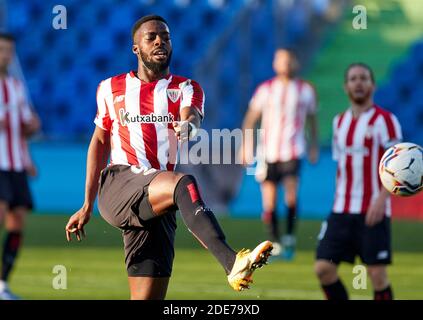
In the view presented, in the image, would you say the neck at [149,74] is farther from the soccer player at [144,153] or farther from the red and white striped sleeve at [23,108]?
the red and white striped sleeve at [23,108]

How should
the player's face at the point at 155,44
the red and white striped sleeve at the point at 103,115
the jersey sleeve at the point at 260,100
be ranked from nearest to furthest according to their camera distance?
A: the player's face at the point at 155,44, the red and white striped sleeve at the point at 103,115, the jersey sleeve at the point at 260,100

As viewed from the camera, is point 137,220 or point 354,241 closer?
point 137,220

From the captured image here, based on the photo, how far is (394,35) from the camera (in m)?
18.0

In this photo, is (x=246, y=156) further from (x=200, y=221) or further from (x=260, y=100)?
(x=200, y=221)

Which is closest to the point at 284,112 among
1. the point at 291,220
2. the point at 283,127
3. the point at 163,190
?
the point at 283,127

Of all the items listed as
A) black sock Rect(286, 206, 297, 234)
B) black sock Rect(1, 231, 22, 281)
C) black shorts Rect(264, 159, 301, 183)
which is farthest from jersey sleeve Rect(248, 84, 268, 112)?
black sock Rect(1, 231, 22, 281)

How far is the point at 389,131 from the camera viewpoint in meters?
7.04

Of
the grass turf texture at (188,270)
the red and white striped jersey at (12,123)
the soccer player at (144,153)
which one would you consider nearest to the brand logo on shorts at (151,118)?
the soccer player at (144,153)

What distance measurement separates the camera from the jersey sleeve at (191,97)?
5.30 meters

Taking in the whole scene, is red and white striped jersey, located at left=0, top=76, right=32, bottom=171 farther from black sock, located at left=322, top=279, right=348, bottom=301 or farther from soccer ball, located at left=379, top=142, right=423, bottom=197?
soccer ball, located at left=379, top=142, right=423, bottom=197

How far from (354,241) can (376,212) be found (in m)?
0.25

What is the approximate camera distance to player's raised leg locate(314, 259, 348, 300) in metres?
6.81

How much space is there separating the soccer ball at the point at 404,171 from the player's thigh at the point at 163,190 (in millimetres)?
1704

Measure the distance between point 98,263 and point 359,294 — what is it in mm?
3054
